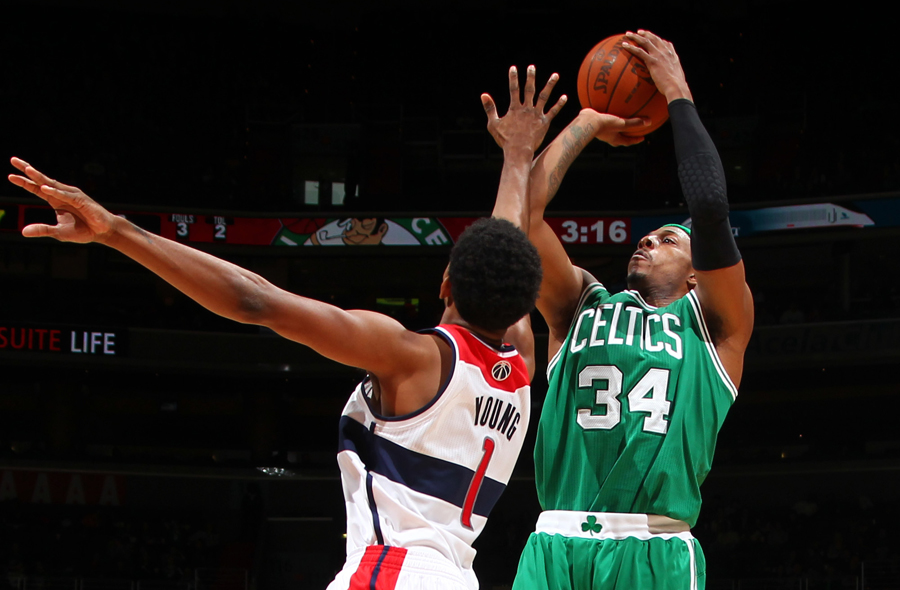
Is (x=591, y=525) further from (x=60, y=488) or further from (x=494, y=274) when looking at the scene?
(x=60, y=488)

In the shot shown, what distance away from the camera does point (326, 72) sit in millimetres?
23734

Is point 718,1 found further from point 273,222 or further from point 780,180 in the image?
point 273,222

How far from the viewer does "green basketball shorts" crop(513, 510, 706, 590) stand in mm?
3279

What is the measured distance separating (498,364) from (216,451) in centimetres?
1946

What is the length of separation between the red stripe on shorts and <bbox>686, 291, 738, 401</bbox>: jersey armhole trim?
167 cm

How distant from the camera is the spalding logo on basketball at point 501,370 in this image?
2609 millimetres

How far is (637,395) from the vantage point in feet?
11.5

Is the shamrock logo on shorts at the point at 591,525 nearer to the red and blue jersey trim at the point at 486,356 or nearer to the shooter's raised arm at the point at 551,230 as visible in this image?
the shooter's raised arm at the point at 551,230

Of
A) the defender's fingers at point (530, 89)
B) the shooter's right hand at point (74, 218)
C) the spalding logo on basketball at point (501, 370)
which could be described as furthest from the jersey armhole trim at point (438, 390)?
the defender's fingers at point (530, 89)

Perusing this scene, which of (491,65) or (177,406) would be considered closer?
(177,406)

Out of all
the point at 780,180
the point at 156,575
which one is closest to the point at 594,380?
the point at 156,575

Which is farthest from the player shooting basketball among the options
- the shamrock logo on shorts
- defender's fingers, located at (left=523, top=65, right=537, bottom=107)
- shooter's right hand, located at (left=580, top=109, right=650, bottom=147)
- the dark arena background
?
the dark arena background

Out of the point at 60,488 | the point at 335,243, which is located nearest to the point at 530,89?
the point at 335,243

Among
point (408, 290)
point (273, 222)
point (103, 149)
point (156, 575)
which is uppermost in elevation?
point (103, 149)
